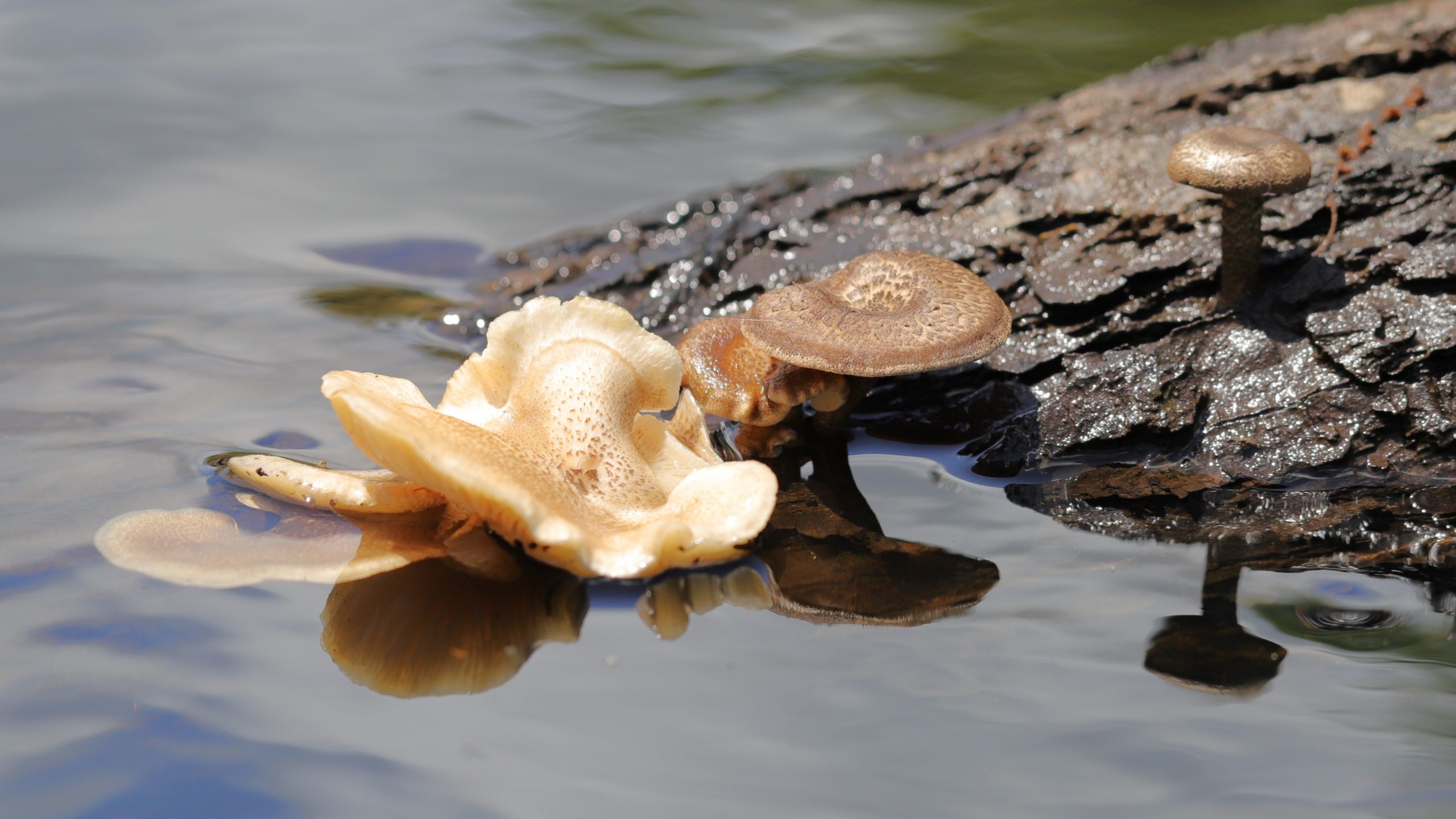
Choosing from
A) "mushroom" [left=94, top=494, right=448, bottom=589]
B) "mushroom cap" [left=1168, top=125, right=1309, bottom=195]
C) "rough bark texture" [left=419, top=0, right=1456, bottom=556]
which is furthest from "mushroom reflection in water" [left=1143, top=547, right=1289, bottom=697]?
"mushroom" [left=94, top=494, right=448, bottom=589]

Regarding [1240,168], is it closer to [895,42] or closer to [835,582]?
[835,582]

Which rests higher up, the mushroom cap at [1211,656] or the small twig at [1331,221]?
the small twig at [1331,221]

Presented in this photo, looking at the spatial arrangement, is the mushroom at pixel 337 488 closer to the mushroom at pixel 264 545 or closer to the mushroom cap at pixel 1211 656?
the mushroom at pixel 264 545

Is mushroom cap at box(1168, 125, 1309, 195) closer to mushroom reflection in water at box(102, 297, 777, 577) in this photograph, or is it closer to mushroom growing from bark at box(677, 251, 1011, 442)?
mushroom growing from bark at box(677, 251, 1011, 442)

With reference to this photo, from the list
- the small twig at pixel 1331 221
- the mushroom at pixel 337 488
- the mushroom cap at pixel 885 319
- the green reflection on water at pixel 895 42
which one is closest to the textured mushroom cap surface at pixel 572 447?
the mushroom at pixel 337 488

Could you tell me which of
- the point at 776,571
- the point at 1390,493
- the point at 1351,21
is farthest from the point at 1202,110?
the point at 776,571

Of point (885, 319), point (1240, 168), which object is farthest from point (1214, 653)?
point (1240, 168)

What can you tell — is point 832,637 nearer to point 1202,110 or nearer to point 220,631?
point 220,631

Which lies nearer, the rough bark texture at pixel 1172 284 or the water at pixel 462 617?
the water at pixel 462 617
